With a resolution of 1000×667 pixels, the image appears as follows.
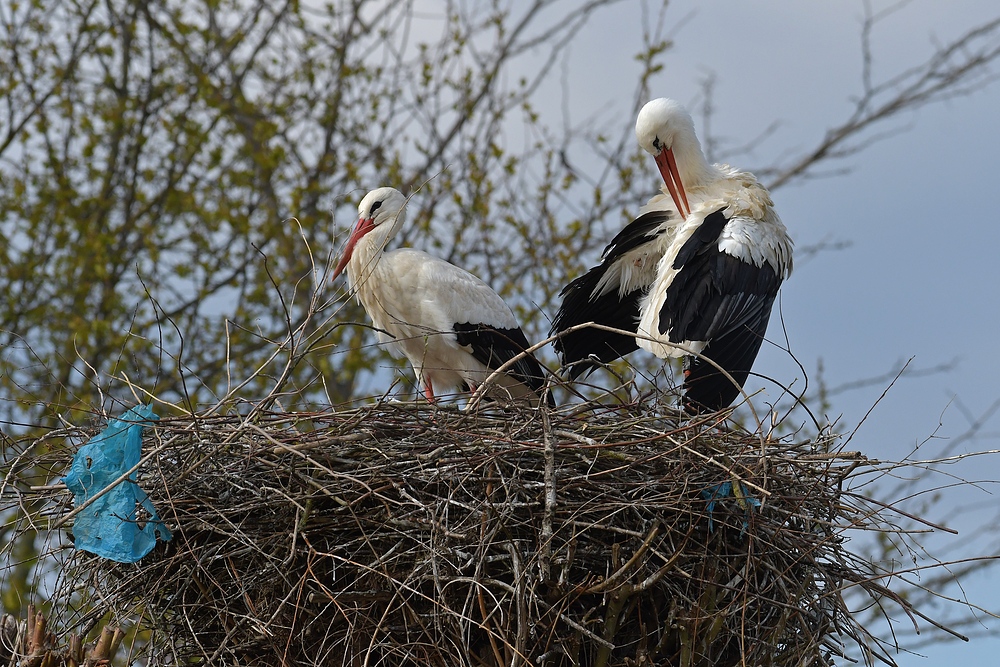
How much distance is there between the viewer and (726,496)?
3.72 meters

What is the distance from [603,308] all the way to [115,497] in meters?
2.50

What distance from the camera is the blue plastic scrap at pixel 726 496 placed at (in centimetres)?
359

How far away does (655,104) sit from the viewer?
5484mm

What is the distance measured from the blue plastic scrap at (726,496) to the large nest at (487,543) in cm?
1

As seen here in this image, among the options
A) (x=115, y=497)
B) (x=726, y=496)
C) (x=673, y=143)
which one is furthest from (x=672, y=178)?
(x=115, y=497)

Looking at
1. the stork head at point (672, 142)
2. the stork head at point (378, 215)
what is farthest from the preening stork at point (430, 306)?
the stork head at point (672, 142)

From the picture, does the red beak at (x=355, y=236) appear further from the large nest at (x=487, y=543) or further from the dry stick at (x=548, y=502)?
the dry stick at (x=548, y=502)

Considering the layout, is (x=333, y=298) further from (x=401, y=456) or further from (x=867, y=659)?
(x=867, y=659)

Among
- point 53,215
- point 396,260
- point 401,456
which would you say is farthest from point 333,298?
point 53,215

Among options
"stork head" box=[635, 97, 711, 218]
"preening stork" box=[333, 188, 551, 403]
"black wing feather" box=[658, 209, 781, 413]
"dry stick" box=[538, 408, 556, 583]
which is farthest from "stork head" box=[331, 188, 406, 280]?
"dry stick" box=[538, 408, 556, 583]

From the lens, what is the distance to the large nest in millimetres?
3553

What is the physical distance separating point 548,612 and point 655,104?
9.01ft

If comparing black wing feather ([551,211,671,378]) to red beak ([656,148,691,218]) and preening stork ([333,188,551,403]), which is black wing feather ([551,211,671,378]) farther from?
preening stork ([333,188,551,403])

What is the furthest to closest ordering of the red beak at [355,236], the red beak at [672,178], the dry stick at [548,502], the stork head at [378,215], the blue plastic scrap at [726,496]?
the stork head at [378,215] → the red beak at [355,236] → the red beak at [672,178] → the blue plastic scrap at [726,496] → the dry stick at [548,502]
